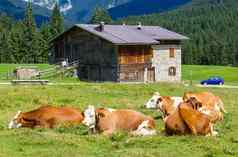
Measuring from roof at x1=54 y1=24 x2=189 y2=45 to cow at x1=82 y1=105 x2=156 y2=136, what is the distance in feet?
164

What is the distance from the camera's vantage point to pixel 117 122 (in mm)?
14852

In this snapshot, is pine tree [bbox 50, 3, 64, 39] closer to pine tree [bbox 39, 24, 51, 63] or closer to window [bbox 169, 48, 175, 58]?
pine tree [bbox 39, 24, 51, 63]

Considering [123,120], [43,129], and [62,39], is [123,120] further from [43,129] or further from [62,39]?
[62,39]

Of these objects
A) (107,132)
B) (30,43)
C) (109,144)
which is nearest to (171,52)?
(30,43)

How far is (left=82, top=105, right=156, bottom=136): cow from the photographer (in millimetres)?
14523

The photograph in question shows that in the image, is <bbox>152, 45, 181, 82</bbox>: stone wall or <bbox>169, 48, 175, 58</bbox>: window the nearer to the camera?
<bbox>152, 45, 181, 82</bbox>: stone wall

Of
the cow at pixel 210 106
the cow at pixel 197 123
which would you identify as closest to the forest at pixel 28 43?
the cow at pixel 210 106

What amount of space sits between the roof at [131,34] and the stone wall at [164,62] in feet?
4.96

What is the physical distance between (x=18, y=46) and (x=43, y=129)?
329 ft

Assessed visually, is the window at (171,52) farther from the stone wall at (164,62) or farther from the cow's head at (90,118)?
the cow's head at (90,118)

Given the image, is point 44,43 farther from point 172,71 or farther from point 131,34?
point 131,34

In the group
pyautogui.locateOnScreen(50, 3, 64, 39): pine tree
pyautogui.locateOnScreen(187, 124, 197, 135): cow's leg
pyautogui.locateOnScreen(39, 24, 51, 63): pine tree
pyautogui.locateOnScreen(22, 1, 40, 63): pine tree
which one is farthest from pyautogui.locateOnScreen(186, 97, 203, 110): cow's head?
pyautogui.locateOnScreen(50, 3, 64, 39): pine tree

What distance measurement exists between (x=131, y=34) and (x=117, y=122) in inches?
2183

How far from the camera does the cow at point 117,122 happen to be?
47.6 ft
